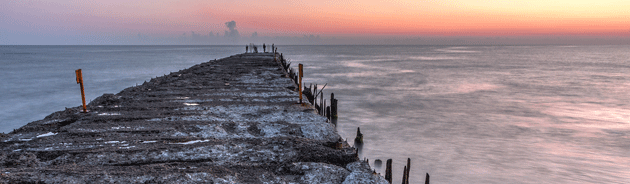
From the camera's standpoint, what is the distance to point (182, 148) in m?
5.27

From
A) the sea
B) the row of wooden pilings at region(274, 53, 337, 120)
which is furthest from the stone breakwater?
the sea

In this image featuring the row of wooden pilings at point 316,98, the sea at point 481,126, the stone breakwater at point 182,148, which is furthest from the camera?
the sea at point 481,126

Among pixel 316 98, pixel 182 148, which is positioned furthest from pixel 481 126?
pixel 182 148

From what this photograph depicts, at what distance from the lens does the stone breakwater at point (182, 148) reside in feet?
14.3

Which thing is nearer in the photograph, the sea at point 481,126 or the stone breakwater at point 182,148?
the stone breakwater at point 182,148

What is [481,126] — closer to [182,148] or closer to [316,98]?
[316,98]

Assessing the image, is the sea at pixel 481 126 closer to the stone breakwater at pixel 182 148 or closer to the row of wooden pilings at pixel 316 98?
the row of wooden pilings at pixel 316 98

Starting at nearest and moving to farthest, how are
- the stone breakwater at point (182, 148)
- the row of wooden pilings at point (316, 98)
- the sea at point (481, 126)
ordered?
1. the stone breakwater at point (182, 148)
2. the row of wooden pilings at point (316, 98)
3. the sea at point (481, 126)

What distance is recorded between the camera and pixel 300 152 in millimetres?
5277

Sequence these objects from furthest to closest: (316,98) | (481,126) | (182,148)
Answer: (316,98), (481,126), (182,148)

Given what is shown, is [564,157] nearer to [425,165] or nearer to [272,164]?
[425,165]

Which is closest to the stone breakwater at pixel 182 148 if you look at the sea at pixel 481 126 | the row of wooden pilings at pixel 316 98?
the row of wooden pilings at pixel 316 98

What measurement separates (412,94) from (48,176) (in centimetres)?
2301

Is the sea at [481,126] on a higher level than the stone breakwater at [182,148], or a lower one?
lower
